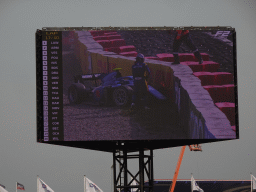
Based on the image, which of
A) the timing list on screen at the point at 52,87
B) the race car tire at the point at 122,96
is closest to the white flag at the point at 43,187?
the timing list on screen at the point at 52,87

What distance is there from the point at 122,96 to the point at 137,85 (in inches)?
25.9

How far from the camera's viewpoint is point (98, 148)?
24250 mm

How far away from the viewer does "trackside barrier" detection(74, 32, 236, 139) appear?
2103 centimetres

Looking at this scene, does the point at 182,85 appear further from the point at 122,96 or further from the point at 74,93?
the point at 74,93

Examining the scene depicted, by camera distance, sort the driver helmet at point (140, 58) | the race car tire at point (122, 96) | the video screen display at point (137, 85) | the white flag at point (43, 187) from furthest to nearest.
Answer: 1. the white flag at point (43, 187)
2. the driver helmet at point (140, 58)
3. the race car tire at point (122, 96)
4. the video screen display at point (137, 85)

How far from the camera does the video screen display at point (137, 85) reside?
21000mm

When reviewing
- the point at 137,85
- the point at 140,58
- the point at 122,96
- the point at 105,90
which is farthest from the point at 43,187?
the point at 140,58

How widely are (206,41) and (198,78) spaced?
1.37m

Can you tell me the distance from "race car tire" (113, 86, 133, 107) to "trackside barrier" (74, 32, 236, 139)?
54 cm

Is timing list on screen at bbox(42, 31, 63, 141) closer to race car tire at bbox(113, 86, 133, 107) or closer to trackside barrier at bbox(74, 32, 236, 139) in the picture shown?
trackside barrier at bbox(74, 32, 236, 139)

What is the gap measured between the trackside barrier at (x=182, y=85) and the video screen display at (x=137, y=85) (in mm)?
35

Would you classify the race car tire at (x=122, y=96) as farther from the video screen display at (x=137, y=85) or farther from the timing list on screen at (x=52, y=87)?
the timing list on screen at (x=52, y=87)

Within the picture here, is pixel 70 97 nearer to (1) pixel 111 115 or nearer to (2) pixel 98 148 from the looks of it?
(1) pixel 111 115

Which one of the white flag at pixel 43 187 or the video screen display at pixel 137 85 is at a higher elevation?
the video screen display at pixel 137 85
